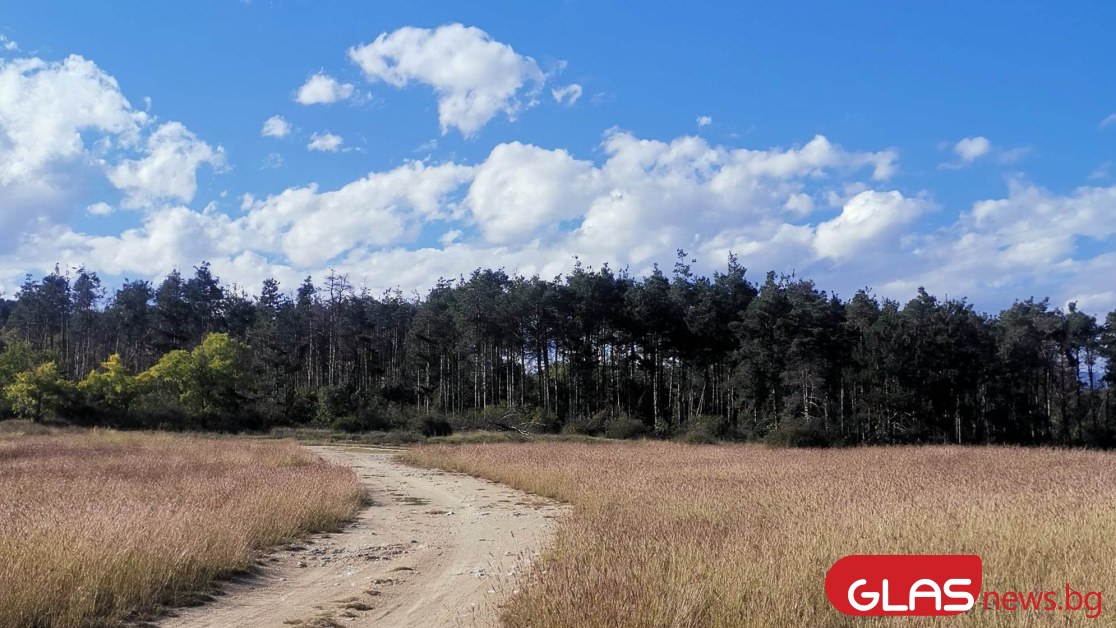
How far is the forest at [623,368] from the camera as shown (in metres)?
58.0

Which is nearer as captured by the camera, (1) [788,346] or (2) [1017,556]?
(2) [1017,556]

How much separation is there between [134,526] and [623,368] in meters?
65.3

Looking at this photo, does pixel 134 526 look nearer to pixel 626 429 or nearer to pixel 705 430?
pixel 626 429

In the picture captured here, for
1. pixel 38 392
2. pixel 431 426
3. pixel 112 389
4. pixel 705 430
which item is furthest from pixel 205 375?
pixel 705 430

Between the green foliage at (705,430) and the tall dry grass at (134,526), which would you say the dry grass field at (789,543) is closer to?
the tall dry grass at (134,526)

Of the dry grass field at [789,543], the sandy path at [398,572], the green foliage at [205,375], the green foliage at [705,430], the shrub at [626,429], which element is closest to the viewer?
the dry grass field at [789,543]

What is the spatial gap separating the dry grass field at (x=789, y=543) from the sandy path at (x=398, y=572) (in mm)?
Answer: 969

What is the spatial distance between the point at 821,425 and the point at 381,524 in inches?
1839

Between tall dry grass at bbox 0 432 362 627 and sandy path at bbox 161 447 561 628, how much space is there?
49 cm

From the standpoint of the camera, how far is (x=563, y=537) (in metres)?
9.95

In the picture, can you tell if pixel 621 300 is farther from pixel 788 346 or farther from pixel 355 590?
pixel 355 590

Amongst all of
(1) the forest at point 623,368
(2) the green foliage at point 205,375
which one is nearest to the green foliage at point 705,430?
(1) the forest at point 623,368

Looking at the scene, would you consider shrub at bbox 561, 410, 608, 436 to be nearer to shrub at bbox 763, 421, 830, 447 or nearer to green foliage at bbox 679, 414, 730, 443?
green foliage at bbox 679, 414, 730, 443

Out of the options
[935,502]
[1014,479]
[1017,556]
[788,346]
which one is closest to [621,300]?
[788,346]
